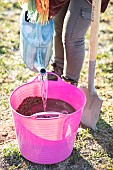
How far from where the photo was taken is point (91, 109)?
7.46 ft

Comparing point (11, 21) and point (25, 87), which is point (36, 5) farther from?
point (11, 21)

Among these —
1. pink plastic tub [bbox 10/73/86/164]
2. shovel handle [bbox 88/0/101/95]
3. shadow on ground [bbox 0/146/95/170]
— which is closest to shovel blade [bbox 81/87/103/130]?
shovel handle [bbox 88/0/101/95]

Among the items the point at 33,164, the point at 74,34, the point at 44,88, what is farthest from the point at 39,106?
the point at 74,34

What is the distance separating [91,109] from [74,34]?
420 millimetres

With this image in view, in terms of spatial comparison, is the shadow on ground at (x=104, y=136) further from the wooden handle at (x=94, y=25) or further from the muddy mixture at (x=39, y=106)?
the wooden handle at (x=94, y=25)

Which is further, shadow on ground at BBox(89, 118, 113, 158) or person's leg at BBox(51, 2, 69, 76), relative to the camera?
person's leg at BBox(51, 2, 69, 76)

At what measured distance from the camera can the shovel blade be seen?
7.34 feet

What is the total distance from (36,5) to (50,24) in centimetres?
18

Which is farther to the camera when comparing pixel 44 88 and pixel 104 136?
pixel 104 136

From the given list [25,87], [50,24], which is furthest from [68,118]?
[50,24]

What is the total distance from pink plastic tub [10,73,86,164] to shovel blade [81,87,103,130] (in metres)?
0.13

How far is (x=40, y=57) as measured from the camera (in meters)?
2.11

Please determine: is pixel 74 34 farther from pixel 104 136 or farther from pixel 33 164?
pixel 33 164

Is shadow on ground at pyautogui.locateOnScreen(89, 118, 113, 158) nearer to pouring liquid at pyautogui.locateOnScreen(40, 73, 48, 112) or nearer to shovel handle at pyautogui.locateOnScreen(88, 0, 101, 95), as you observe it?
shovel handle at pyautogui.locateOnScreen(88, 0, 101, 95)
